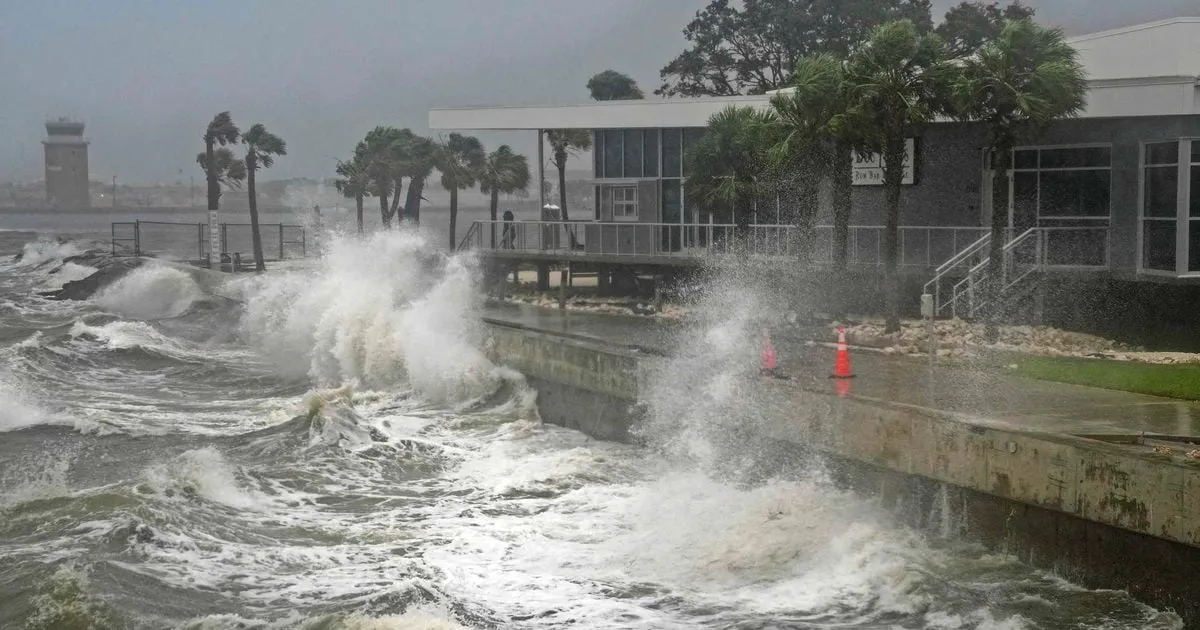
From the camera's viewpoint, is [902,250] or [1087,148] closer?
[1087,148]

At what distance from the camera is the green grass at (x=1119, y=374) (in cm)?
1492

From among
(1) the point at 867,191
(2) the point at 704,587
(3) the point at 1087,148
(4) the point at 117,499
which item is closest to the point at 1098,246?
(3) the point at 1087,148

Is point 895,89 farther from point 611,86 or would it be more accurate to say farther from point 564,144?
point 611,86

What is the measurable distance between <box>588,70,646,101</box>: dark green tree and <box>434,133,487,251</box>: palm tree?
24.4 m

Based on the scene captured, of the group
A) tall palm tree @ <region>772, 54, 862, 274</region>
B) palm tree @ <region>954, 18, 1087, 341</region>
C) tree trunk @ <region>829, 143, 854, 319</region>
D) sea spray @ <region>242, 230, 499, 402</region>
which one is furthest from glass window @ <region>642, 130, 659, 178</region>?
palm tree @ <region>954, 18, 1087, 341</region>

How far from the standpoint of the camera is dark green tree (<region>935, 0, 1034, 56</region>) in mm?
54875

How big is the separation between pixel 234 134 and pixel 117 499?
1763 inches

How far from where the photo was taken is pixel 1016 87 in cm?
1962

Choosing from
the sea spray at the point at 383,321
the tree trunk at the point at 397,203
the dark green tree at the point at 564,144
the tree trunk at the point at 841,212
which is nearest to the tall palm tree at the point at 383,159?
the tree trunk at the point at 397,203

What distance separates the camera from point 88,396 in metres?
24.2

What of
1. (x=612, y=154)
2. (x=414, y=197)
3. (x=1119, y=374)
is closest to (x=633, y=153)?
(x=612, y=154)

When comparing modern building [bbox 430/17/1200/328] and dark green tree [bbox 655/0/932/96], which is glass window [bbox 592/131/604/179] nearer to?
modern building [bbox 430/17/1200/328]

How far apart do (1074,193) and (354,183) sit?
45.8 metres

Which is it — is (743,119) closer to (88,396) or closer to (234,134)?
(88,396)
